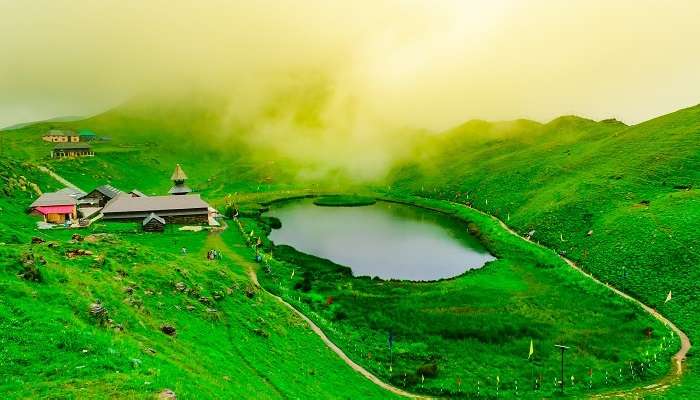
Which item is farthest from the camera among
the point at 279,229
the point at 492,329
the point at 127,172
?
the point at 127,172

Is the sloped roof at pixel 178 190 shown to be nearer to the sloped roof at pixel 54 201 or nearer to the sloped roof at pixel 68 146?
the sloped roof at pixel 54 201

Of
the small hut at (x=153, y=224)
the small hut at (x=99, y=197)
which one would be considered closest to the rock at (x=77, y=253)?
the small hut at (x=153, y=224)

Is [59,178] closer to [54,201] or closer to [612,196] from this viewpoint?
[54,201]

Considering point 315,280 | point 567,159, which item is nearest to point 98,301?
point 315,280

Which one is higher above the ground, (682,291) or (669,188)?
(669,188)

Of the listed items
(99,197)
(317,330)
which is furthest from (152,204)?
(317,330)

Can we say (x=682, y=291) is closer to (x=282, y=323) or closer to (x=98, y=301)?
(x=282, y=323)
